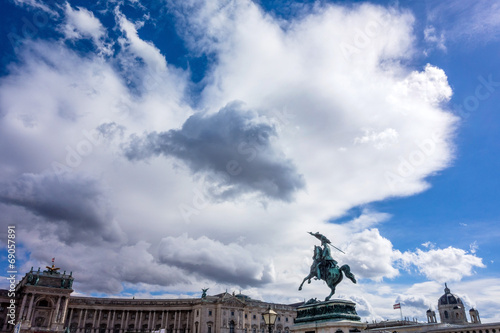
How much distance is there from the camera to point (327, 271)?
36.5 meters

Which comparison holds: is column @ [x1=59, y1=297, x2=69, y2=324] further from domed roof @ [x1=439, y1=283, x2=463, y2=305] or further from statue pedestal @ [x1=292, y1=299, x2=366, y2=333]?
domed roof @ [x1=439, y1=283, x2=463, y2=305]

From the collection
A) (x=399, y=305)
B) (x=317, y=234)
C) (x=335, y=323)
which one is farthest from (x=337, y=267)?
(x=399, y=305)

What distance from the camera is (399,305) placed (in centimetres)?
10700

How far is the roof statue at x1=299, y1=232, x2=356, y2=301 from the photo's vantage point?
35.8 m

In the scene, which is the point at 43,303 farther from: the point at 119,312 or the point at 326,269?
the point at 326,269

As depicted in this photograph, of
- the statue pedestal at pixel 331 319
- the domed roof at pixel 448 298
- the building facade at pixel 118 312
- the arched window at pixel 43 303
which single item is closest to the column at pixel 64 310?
the building facade at pixel 118 312

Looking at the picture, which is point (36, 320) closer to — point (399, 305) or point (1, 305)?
A: point (1, 305)

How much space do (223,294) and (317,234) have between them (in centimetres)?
8461

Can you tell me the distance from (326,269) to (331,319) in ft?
18.2

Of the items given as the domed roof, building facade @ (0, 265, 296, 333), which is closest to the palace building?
building facade @ (0, 265, 296, 333)

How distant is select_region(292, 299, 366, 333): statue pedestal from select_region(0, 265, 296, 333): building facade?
7991 cm

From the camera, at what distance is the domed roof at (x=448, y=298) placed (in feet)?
458

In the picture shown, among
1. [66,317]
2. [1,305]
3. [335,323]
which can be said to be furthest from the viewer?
[66,317]

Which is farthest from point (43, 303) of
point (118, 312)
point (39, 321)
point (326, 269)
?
point (326, 269)
